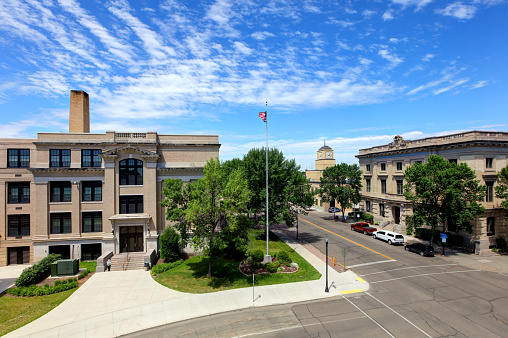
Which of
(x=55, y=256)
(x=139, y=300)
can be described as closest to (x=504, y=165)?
(x=139, y=300)

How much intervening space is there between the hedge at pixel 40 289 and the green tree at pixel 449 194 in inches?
1362

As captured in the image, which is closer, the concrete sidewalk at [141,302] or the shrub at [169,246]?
the concrete sidewalk at [141,302]

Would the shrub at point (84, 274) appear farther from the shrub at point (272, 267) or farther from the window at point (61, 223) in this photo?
the shrub at point (272, 267)

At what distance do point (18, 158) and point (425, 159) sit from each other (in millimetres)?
51553

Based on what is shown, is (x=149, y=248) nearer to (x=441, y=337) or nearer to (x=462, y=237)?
(x=441, y=337)

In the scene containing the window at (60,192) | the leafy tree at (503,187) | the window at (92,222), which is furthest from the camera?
the window at (92,222)

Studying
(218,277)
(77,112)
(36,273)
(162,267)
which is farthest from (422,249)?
(77,112)

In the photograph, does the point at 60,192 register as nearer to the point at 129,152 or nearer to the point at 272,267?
the point at 129,152

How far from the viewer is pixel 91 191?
30.9 m

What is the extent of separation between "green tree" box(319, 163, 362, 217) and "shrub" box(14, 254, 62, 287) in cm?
4148

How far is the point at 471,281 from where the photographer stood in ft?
72.9

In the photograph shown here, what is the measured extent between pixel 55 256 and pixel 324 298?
26.2m

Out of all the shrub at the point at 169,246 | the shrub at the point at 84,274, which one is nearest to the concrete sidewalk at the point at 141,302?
the shrub at the point at 84,274

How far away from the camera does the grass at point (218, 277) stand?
21.9 metres
